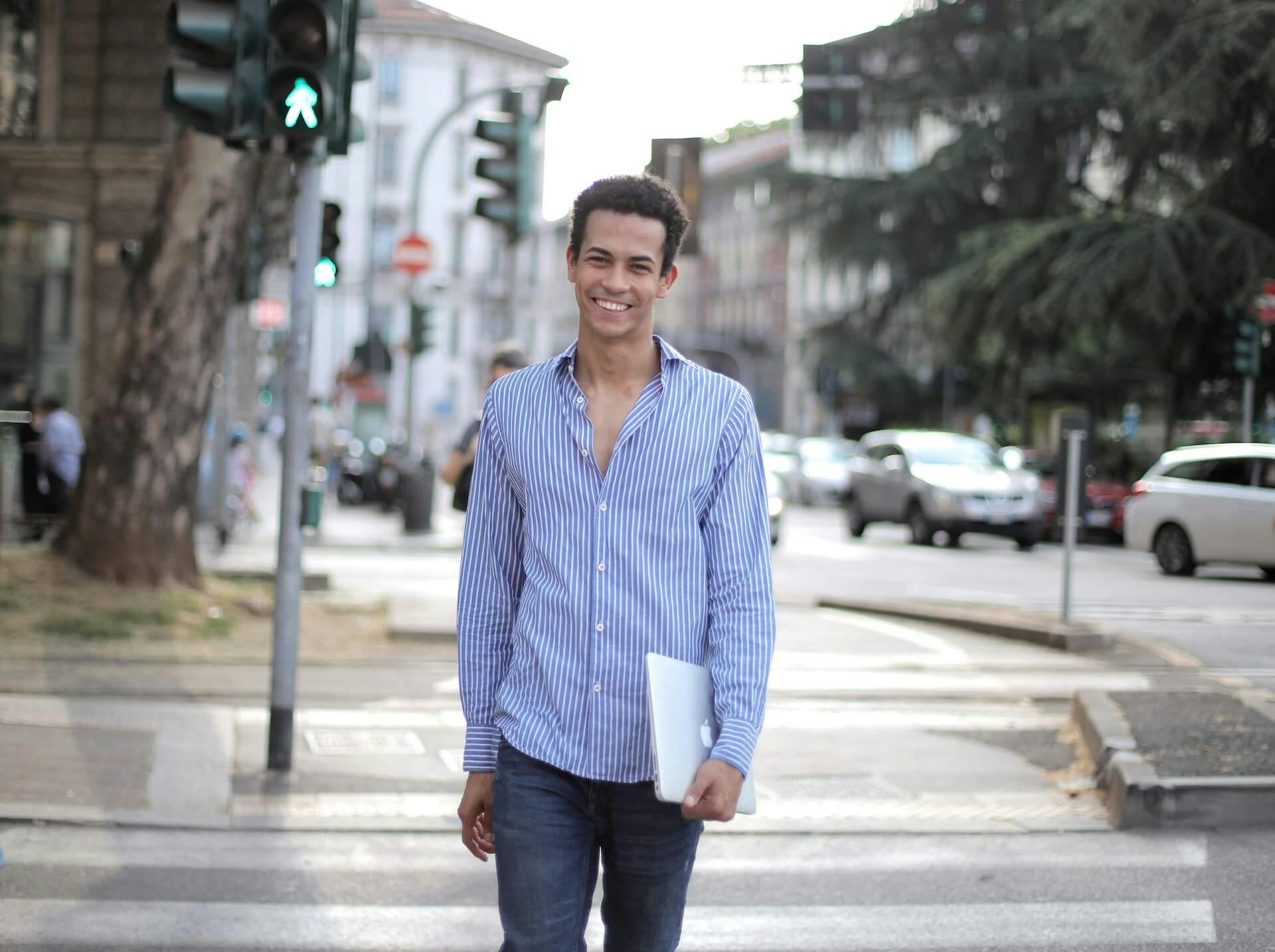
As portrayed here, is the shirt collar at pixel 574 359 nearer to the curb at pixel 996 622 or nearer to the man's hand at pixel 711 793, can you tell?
the man's hand at pixel 711 793

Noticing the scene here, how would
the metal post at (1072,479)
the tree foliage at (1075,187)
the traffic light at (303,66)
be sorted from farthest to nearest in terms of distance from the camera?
the tree foliage at (1075,187) < the metal post at (1072,479) < the traffic light at (303,66)

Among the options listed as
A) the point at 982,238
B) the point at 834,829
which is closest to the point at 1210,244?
the point at 982,238

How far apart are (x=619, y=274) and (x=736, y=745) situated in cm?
84

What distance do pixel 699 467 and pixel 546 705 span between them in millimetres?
484

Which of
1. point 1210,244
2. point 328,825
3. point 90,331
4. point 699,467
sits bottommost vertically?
point 328,825

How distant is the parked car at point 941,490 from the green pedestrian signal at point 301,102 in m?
19.6

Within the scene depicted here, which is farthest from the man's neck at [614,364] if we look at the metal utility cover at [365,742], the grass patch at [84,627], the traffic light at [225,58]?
the grass patch at [84,627]

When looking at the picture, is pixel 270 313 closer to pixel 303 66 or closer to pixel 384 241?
pixel 303 66

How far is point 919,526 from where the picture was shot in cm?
2702

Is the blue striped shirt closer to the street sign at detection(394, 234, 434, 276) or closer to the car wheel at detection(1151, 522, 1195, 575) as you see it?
the car wheel at detection(1151, 522, 1195, 575)

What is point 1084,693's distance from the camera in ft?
30.9

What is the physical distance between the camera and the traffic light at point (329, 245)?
39.5ft

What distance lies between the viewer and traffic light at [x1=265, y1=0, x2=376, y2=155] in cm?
755

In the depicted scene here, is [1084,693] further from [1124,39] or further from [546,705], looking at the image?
[1124,39]
